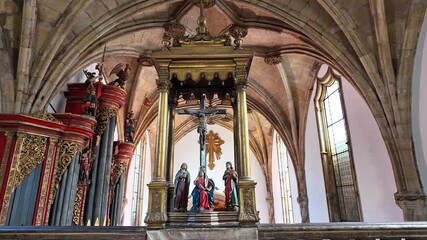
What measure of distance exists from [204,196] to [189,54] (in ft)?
4.89

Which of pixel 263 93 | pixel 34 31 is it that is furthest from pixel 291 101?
pixel 34 31

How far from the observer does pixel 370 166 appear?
6.57m

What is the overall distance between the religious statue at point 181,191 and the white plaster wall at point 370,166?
4141 millimetres

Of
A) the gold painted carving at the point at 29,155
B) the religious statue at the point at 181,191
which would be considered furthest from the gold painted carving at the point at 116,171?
the religious statue at the point at 181,191

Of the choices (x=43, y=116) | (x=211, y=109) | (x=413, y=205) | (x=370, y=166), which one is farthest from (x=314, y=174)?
(x=43, y=116)

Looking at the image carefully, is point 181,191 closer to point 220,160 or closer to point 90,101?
point 90,101

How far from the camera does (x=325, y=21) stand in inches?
267

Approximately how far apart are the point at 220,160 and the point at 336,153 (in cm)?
728

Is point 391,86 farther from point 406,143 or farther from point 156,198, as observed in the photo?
point 156,198

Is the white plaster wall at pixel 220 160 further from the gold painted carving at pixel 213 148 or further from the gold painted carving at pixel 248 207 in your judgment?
the gold painted carving at pixel 248 207

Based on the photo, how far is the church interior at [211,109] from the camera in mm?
3236

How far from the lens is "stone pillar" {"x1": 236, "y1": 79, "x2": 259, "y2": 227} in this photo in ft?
9.42

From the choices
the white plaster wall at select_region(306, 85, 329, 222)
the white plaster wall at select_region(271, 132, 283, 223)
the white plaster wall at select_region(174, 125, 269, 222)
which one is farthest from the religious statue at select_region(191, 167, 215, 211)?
the white plaster wall at select_region(174, 125, 269, 222)

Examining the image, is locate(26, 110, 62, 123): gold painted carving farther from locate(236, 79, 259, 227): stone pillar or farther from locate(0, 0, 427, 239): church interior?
locate(236, 79, 259, 227): stone pillar
